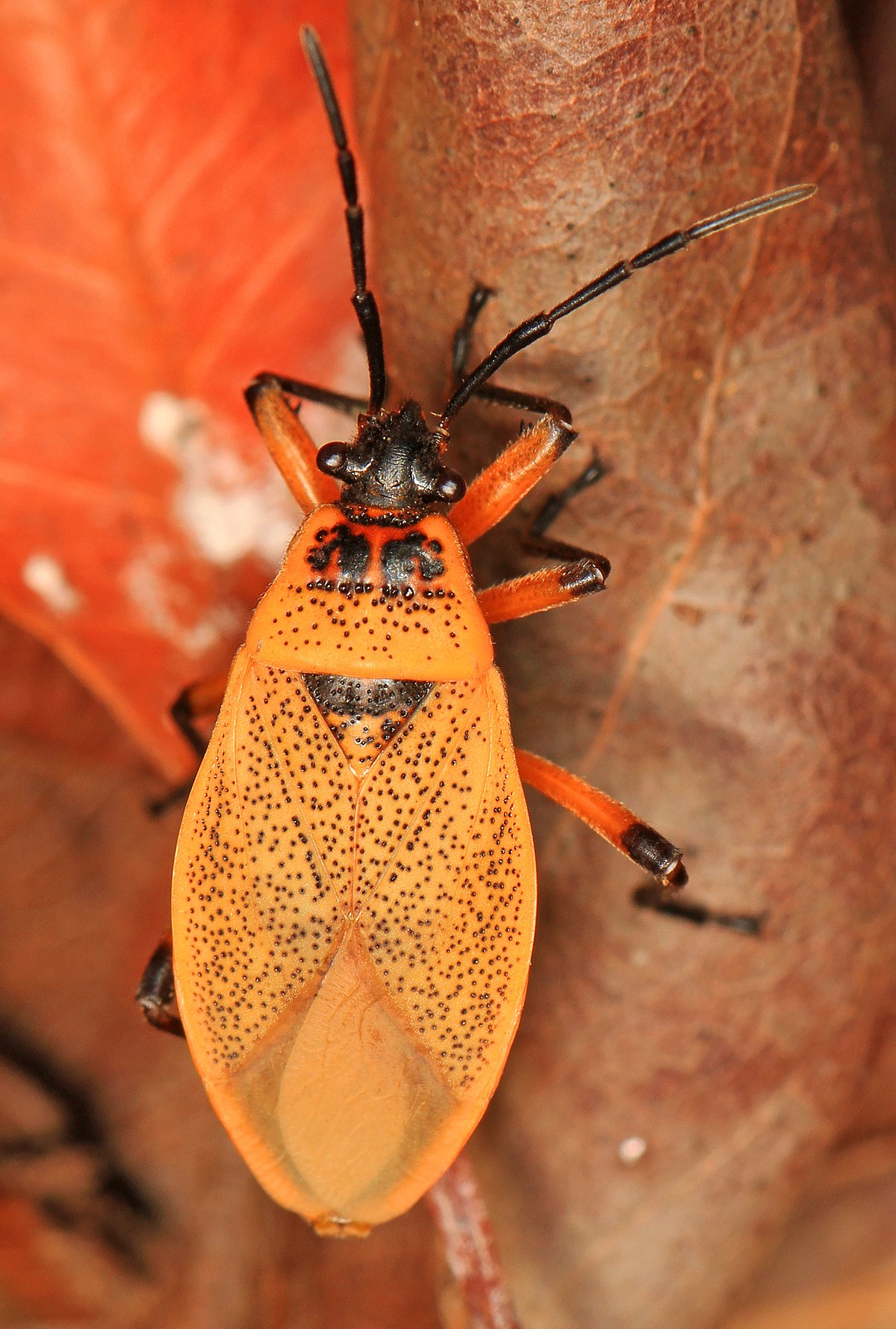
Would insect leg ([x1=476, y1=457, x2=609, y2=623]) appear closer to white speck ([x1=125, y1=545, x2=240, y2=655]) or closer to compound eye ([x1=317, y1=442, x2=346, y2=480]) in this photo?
compound eye ([x1=317, y1=442, x2=346, y2=480])

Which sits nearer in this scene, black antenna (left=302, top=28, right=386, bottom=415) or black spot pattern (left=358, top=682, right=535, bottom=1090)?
black antenna (left=302, top=28, right=386, bottom=415)

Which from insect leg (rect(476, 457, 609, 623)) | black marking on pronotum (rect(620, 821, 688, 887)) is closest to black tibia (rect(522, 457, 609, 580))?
insect leg (rect(476, 457, 609, 623))

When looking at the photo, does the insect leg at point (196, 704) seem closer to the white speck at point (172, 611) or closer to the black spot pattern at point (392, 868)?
the white speck at point (172, 611)

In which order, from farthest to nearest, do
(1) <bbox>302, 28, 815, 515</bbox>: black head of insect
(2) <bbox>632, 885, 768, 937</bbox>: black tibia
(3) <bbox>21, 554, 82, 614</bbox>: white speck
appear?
(3) <bbox>21, 554, 82, 614</bbox>: white speck, (2) <bbox>632, 885, 768, 937</bbox>: black tibia, (1) <bbox>302, 28, 815, 515</bbox>: black head of insect

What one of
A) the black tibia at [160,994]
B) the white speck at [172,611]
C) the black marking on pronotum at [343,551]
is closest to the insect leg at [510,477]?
the black marking on pronotum at [343,551]

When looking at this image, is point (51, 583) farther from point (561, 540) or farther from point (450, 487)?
point (561, 540)

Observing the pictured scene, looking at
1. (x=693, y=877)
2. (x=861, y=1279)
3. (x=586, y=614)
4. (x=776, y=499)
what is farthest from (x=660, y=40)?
(x=861, y=1279)

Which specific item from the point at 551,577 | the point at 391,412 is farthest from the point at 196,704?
the point at 551,577
